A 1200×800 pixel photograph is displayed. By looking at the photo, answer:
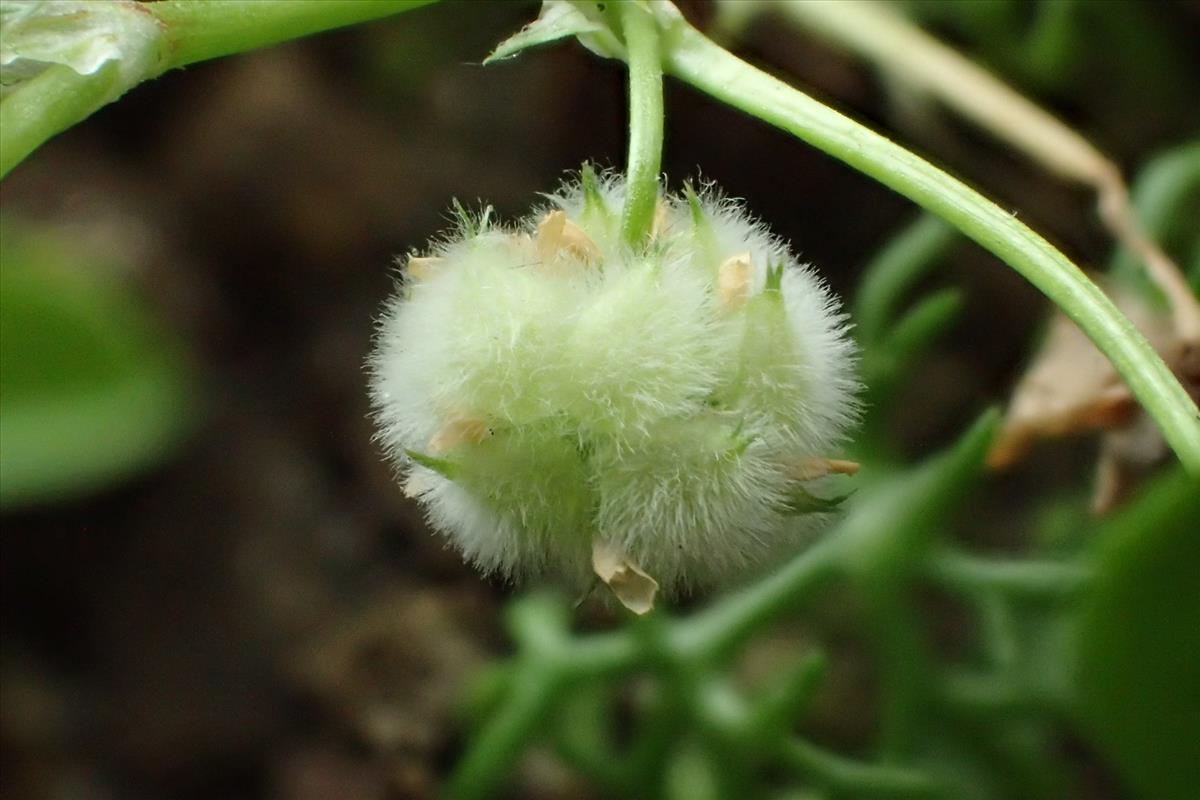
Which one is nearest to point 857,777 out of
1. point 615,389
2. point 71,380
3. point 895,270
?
point 895,270

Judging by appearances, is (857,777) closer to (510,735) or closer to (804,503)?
(510,735)

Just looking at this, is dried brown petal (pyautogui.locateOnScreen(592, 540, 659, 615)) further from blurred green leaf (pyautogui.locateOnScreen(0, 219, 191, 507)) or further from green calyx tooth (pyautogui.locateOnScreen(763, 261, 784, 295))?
blurred green leaf (pyautogui.locateOnScreen(0, 219, 191, 507))

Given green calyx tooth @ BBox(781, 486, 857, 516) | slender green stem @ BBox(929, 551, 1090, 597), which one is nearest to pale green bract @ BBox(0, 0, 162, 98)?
green calyx tooth @ BBox(781, 486, 857, 516)

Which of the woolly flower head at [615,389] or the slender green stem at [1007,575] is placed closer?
the woolly flower head at [615,389]

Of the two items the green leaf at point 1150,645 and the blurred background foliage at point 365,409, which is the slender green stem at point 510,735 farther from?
the green leaf at point 1150,645

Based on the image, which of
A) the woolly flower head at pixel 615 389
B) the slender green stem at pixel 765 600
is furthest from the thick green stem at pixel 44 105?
the slender green stem at pixel 765 600

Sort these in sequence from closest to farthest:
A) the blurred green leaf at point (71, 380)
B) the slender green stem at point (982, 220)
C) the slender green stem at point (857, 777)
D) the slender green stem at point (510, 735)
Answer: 1. the slender green stem at point (982, 220)
2. the slender green stem at point (857, 777)
3. the slender green stem at point (510, 735)
4. the blurred green leaf at point (71, 380)

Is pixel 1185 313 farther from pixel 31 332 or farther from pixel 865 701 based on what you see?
pixel 31 332

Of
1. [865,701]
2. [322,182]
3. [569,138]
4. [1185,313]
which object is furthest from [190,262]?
[1185,313]
